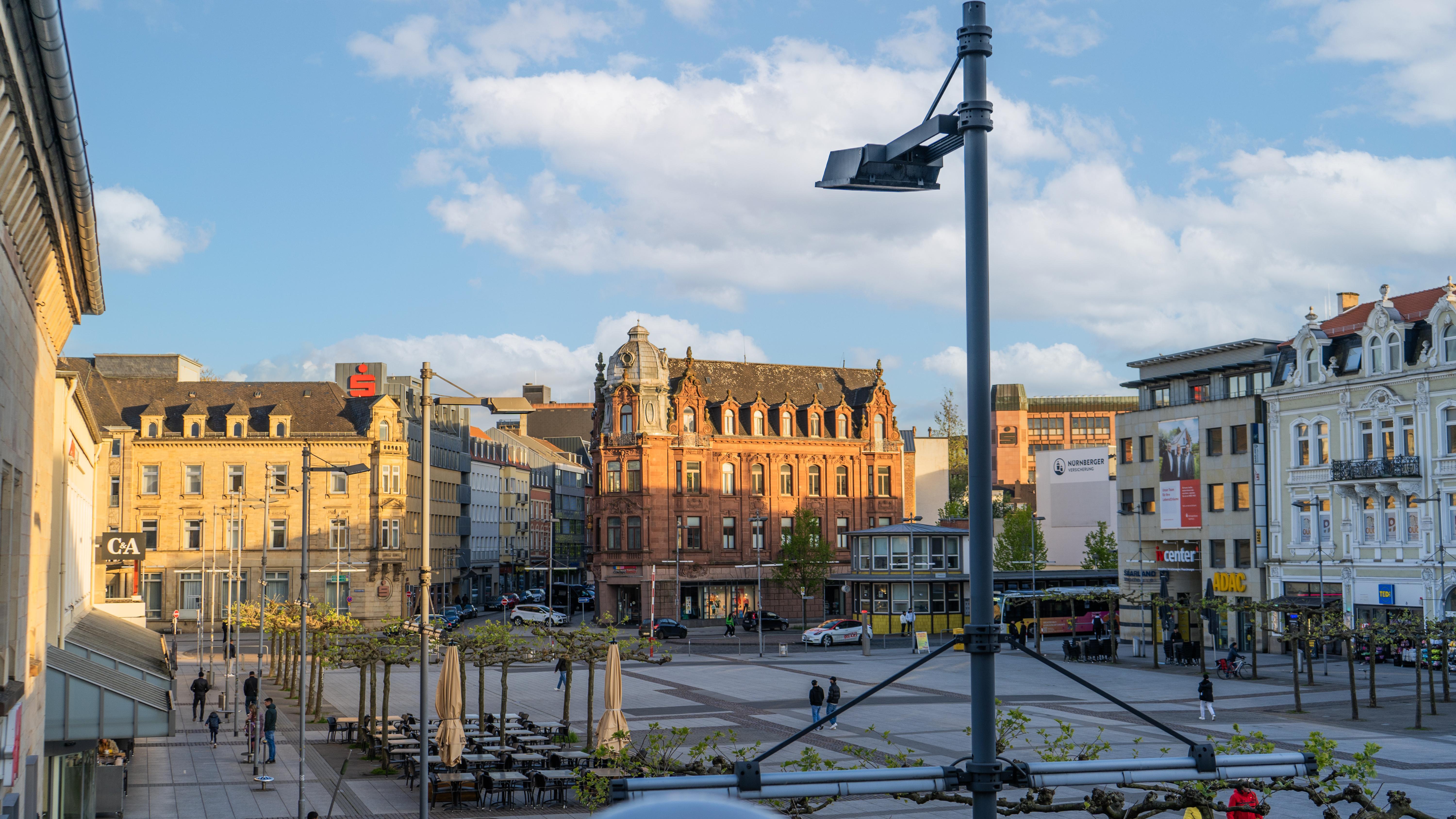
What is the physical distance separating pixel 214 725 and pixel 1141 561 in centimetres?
5098

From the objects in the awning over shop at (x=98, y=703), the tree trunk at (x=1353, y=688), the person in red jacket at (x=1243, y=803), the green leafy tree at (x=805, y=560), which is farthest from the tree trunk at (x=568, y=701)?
the green leafy tree at (x=805, y=560)

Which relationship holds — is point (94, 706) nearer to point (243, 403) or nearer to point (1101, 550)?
point (243, 403)

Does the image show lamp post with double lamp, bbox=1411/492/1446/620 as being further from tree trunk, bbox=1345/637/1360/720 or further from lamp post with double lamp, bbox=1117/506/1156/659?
lamp post with double lamp, bbox=1117/506/1156/659

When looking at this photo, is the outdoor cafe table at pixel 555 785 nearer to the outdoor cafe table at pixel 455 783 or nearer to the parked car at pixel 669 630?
the outdoor cafe table at pixel 455 783

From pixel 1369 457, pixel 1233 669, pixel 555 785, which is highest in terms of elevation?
pixel 1369 457

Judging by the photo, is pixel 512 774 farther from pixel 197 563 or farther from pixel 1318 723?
pixel 197 563

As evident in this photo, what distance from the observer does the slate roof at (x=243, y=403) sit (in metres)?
94.2

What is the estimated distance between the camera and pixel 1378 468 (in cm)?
6000

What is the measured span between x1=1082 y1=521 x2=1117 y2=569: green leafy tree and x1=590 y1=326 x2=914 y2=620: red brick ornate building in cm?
1584

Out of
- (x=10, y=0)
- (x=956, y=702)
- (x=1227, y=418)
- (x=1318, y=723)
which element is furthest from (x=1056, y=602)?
(x=10, y=0)

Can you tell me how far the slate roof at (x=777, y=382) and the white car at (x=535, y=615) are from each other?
59.6ft

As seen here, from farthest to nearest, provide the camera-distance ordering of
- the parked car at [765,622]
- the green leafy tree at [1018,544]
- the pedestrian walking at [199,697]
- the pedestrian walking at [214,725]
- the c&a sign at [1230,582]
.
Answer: the green leafy tree at [1018,544] < the parked car at [765,622] < the c&a sign at [1230,582] < the pedestrian walking at [199,697] < the pedestrian walking at [214,725]

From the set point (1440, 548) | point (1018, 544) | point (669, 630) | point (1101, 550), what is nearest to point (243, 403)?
point (669, 630)

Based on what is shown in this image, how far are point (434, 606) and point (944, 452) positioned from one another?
57.1 m
